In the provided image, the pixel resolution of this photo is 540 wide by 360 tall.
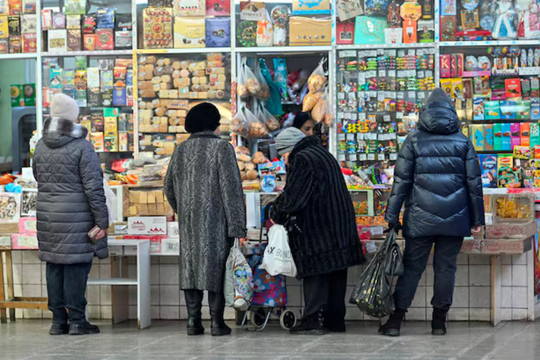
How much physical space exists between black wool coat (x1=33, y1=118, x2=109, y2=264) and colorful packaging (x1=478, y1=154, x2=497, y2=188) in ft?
15.0

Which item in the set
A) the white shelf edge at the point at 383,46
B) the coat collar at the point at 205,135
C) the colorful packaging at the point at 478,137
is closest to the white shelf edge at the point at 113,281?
the coat collar at the point at 205,135

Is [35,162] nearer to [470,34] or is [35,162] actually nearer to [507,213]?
[507,213]

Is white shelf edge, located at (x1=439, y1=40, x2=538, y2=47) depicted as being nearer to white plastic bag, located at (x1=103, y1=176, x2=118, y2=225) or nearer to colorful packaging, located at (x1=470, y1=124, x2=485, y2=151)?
colorful packaging, located at (x1=470, y1=124, x2=485, y2=151)

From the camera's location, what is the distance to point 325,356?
686cm

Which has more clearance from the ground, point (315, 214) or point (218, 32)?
point (218, 32)

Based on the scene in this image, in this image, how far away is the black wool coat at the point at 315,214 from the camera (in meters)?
7.70

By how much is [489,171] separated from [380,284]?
3424 millimetres

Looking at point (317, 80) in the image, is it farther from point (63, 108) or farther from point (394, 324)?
point (394, 324)

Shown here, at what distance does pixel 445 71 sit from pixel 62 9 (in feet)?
15.1

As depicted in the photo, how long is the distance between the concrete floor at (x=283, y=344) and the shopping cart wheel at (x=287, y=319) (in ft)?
0.23

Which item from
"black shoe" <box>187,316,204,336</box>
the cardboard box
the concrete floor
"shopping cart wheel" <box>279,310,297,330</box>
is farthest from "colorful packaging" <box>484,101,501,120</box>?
"black shoe" <box>187,316,204,336</box>

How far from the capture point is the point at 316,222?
777cm

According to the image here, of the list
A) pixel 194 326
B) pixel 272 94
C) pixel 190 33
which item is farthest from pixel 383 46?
pixel 194 326

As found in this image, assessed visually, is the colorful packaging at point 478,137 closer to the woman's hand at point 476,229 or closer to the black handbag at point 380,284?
the woman's hand at point 476,229
